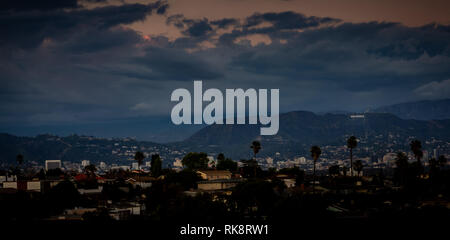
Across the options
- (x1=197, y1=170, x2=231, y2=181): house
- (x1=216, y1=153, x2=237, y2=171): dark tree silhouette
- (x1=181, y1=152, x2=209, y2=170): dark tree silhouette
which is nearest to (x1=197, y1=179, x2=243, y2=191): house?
(x1=197, y1=170, x2=231, y2=181): house

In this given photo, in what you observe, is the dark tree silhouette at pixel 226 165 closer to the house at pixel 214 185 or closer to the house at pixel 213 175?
the house at pixel 213 175

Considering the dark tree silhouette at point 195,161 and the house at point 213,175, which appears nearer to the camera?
the house at point 213,175

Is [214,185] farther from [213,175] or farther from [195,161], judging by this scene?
[195,161]

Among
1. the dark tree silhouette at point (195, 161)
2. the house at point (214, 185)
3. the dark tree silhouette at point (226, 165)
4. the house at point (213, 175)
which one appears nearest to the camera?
the house at point (214, 185)

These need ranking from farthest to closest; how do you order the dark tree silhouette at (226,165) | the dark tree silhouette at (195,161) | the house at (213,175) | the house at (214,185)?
the dark tree silhouette at (195,161) < the dark tree silhouette at (226,165) < the house at (213,175) < the house at (214,185)

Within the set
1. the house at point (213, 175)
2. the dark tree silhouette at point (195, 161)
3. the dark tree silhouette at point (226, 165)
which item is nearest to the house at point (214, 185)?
the house at point (213, 175)

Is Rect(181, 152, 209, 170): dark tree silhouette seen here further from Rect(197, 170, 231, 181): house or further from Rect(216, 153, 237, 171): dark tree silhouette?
Rect(197, 170, 231, 181): house

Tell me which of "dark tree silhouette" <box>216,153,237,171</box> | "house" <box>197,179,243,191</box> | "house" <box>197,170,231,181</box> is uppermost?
"dark tree silhouette" <box>216,153,237,171</box>

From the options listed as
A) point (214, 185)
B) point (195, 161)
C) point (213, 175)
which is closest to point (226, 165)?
point (195, 161)

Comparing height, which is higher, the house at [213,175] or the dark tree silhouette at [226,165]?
the dark tree silhouette at [226,165]

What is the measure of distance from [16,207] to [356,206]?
4393cm
